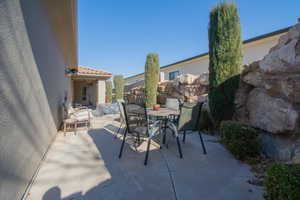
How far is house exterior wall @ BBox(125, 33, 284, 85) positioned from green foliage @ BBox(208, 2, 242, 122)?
4337 millimetres

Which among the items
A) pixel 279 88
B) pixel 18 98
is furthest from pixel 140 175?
pixel 279 88

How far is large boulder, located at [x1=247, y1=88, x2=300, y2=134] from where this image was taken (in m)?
2.42

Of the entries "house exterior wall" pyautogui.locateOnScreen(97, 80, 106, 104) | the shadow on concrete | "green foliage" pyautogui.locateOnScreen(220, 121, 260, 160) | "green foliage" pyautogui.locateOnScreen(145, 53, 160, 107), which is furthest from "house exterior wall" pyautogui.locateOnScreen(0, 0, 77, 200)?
"house exterior wall" pyautogui.locateOnScreen(97, 80, 106, 104)

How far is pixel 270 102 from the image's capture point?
113 inches

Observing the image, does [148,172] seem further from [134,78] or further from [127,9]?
[134,78]

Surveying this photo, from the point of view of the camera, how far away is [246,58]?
809 centimetres

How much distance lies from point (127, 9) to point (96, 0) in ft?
6.76

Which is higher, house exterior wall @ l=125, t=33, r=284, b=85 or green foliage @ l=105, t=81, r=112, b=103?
house exterior wall @ l=125, t=33, r=284, b=85

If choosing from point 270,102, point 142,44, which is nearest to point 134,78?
point 142,44

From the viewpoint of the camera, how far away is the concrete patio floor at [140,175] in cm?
179

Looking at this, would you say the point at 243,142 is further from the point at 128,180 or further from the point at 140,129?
the point at 128,180

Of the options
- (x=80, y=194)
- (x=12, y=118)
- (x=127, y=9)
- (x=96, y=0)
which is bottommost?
(x=80, y=194)

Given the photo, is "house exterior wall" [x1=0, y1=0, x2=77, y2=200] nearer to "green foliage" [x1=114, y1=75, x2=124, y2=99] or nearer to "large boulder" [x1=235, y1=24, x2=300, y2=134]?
"large boulder" [x1=235, y1=24, x2=300, y2=134]

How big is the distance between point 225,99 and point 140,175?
3.13 meters
